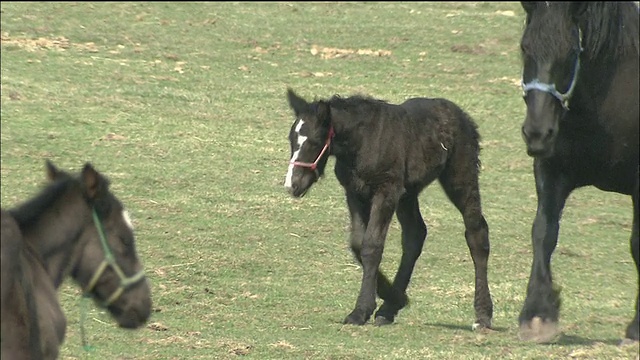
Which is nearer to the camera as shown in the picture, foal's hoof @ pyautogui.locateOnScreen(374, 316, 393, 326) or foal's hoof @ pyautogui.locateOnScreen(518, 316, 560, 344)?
foal's hoof @ pyautogui.locateOnScreen(518, 316, 560, 344)

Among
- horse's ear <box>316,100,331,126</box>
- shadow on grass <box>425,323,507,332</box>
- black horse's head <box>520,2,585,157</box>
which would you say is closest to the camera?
black horse's head <box>520,2,585,157</box>

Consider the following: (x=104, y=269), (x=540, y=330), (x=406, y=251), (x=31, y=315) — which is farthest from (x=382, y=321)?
(x=31, y=315)

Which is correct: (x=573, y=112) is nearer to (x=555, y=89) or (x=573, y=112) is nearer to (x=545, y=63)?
(x=555, y=89)

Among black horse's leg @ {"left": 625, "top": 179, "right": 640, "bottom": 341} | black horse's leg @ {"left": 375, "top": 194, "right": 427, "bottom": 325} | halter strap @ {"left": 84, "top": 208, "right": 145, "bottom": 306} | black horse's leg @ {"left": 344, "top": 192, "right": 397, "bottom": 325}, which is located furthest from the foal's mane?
black horse's leg @ {"left": 375, "top": 194, "right": 427, "bottom": 325}

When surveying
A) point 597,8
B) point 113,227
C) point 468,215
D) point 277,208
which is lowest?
point 277,208

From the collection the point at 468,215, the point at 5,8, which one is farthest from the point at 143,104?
the point at 468,215

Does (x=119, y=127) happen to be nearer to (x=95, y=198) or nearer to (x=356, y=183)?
(x=356, y=183)

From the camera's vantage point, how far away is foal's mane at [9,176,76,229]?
263 inches

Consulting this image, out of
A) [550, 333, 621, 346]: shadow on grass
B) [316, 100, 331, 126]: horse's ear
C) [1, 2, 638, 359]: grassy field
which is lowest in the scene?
[1, 2, 638, 359]: grassy field

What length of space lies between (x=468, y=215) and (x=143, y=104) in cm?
790

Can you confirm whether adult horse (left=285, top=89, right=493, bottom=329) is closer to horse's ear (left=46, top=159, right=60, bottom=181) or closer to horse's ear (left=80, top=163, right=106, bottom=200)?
horse's ear (left=46, top=159, right=60, bottom=181)

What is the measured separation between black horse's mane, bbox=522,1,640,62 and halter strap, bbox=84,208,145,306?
316 cm

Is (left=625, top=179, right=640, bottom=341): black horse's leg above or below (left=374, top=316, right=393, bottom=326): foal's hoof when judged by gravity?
above

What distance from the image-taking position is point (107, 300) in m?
7.06
